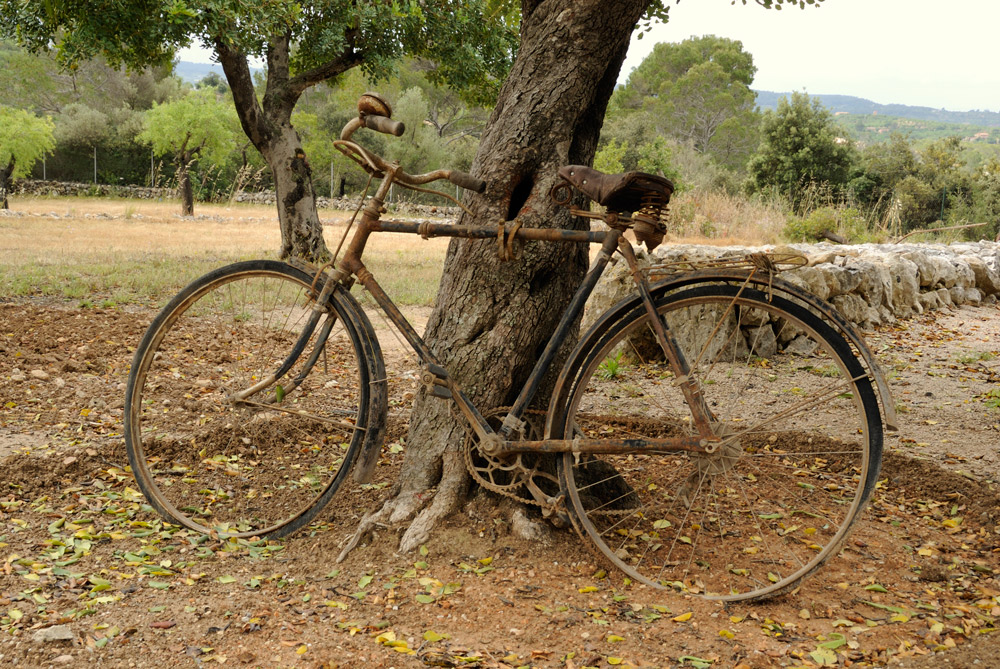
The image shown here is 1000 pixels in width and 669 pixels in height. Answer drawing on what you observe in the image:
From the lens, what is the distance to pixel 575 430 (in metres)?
2.94

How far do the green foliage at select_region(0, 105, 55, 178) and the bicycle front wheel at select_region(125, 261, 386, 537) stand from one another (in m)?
24.3

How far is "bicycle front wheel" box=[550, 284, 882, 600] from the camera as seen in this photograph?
2.43 m

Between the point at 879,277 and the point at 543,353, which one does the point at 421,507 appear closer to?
the point at 543,353

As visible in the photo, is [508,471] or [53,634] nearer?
[53,634]

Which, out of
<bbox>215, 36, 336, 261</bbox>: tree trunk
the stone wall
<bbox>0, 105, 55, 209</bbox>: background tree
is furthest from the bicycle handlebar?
<bbox>0, 105, 55, 209</bbox>: background tree

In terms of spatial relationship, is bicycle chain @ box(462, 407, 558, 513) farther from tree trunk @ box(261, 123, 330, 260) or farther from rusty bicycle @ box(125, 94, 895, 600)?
tree trunk @ box(261, 123, 330, 260)

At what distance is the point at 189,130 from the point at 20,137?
6.01m

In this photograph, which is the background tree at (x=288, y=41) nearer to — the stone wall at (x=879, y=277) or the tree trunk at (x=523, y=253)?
the stone wall at (x=879, y=277)

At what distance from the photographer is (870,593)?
2521 mm

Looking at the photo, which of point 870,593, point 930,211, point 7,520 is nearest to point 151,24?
point 7,520

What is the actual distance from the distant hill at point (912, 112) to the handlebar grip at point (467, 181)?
77235mm

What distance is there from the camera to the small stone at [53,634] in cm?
212

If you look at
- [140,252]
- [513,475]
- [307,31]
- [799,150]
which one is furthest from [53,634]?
[799,150]

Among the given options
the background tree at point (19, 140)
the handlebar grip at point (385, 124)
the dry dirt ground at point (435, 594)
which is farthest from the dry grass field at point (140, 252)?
the handlebar grip at point (385, 124)
